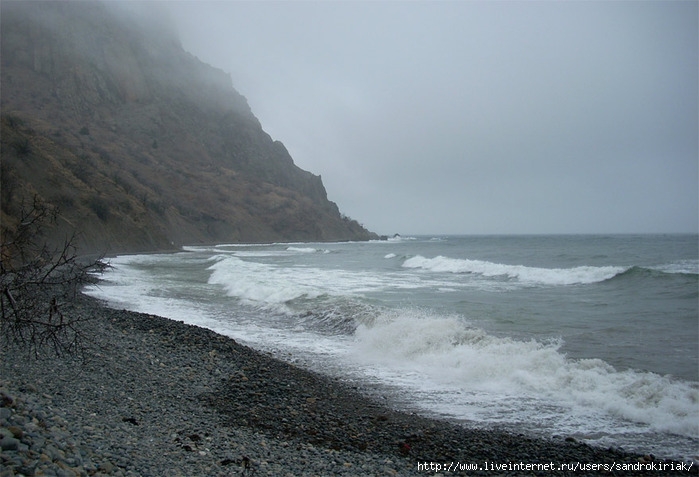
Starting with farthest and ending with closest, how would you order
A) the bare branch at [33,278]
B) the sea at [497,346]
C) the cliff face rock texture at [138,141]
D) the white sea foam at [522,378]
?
the cliff face rock texture at [138,141] → the white sea foam at [522,378] → the sea at [497,346] → the bare branch at [33,278]

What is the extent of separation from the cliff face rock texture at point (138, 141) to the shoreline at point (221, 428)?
3938 cm

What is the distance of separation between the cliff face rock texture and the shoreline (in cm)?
3938

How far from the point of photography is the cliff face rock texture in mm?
49312

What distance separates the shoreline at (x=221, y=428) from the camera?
432 cm

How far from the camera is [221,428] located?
5660 millimetres

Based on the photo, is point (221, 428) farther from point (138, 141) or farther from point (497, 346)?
point (138, 141)

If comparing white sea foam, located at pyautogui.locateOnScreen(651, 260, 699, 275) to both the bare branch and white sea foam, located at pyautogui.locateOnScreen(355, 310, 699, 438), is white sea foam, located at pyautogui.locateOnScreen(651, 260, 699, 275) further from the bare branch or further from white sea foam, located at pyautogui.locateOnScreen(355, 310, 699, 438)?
the bare branch

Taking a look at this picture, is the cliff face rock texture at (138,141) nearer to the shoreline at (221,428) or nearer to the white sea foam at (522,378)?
the white sea foam at (522,378)

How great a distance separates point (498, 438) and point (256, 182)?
397ft

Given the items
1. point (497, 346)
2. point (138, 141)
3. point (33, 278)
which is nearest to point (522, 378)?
point (497, 346)

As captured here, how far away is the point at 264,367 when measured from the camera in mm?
8695

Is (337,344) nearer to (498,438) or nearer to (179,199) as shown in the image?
(498,438)

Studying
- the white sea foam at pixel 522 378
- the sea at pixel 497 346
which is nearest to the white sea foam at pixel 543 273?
the sea at pixel 497 346

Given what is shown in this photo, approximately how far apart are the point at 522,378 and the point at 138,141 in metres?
105
